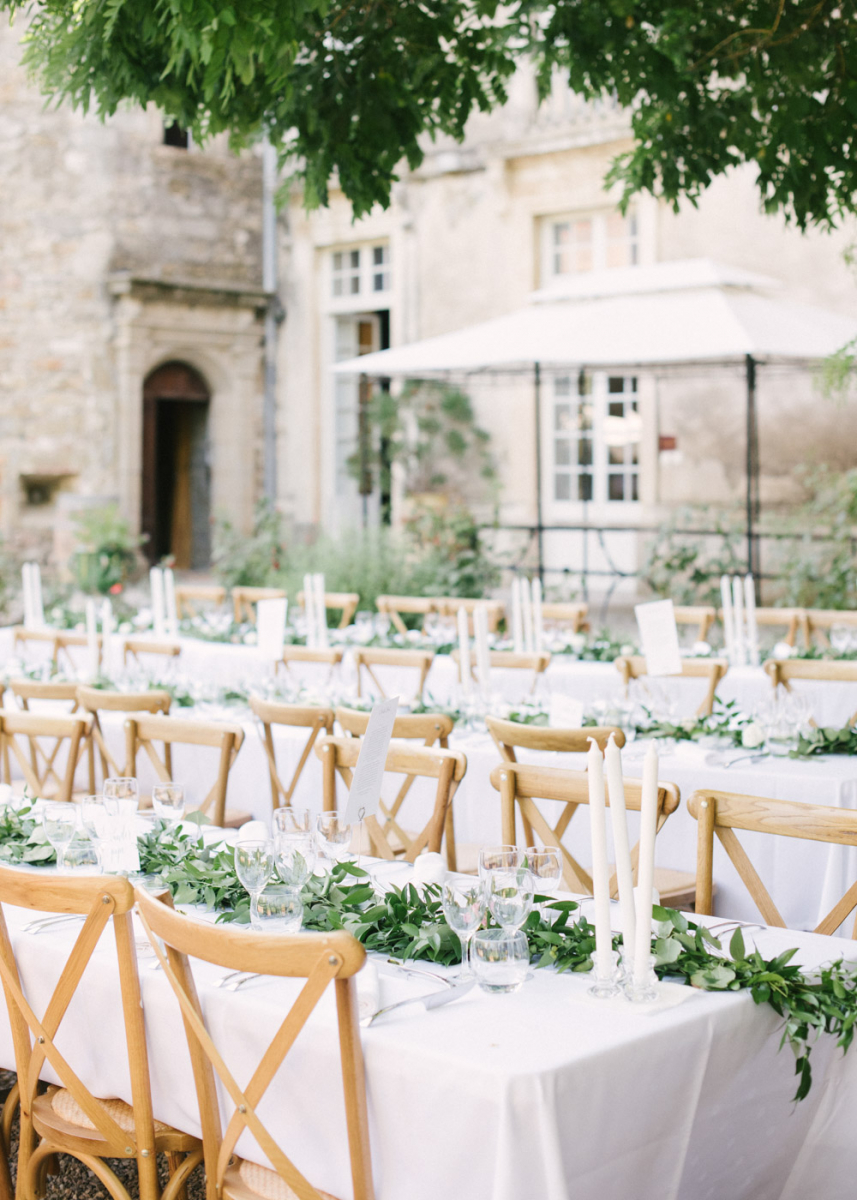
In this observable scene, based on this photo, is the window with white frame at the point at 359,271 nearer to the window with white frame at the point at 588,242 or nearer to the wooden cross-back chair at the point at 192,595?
the window with white frame at the point at 588,242

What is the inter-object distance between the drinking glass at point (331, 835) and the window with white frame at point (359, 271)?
12.2 meters

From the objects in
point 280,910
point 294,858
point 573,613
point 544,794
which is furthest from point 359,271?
point 280,910

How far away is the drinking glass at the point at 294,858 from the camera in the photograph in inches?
106

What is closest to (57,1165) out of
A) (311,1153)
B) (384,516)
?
(311,1153)

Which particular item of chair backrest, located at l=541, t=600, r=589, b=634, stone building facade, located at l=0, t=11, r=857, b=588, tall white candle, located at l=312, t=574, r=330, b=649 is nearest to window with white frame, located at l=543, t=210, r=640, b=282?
stone building facade, located at l=0, t=11, r=857, b=588

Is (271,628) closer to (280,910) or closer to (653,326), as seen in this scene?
(280,910)

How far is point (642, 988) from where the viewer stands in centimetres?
227

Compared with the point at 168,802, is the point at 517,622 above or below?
above

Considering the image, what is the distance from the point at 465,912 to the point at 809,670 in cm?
342

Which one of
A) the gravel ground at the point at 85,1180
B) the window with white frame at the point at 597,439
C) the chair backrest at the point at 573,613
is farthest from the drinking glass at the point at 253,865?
the window with white frame at the point at 597,439

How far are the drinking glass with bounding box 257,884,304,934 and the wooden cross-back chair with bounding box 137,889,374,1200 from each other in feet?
0.84

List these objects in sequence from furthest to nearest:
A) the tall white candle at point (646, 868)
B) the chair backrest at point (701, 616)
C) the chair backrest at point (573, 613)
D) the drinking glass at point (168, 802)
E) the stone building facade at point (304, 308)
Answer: the stone building facade at point (304, 308), the chair backrest at point (573, 613), the chair backrest at point (701, 616), the drinking glass at point (168, 802), the tall white candle at point (646, 868)

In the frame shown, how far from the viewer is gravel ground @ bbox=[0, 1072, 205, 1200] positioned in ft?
10.2

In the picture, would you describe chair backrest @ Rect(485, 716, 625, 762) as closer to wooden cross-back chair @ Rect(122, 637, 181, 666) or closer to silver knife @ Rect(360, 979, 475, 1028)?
silver knife @ Rect(360, 979, 475, 1028)
